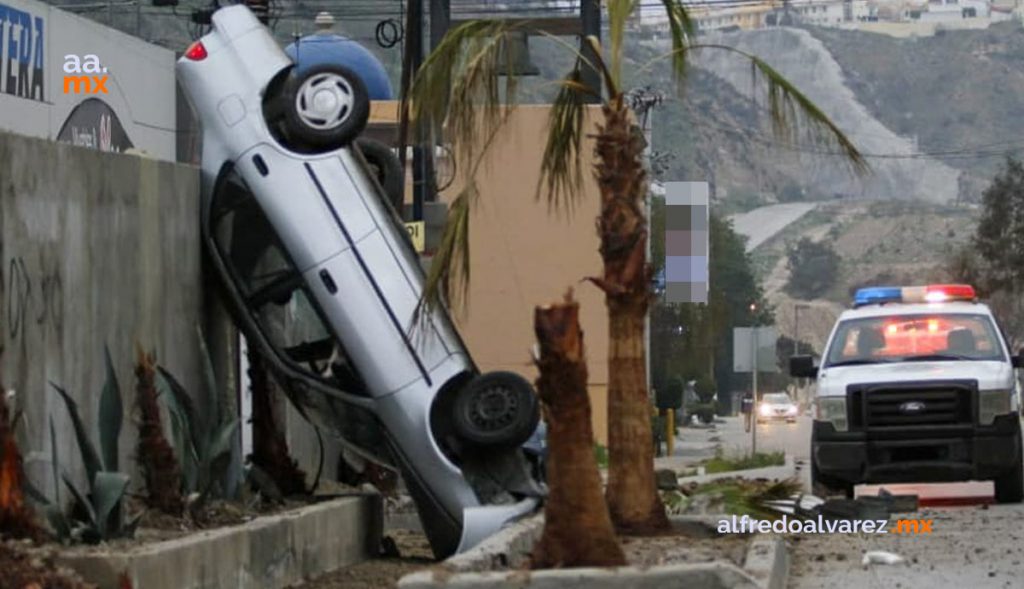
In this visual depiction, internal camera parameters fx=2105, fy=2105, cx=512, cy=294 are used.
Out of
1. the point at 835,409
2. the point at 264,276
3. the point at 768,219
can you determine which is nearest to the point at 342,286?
the point at 264,276

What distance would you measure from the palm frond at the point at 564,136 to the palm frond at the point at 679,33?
2.08 ft

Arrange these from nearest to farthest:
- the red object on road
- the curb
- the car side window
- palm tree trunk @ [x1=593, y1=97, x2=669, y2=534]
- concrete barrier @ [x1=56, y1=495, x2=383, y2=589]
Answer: concrete barrier @ [x1=56, y1=495, x2=383, y2=589]
the curb
palm tree trunk @ [x1=593, y1=97, x2=669, y2=534]
the car side window
the red object on road

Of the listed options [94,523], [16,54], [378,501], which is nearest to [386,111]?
[16,54]

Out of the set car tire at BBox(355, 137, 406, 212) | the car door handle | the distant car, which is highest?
car tire at BBox(355, 137, 406, 212)

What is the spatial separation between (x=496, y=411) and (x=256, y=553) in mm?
2336

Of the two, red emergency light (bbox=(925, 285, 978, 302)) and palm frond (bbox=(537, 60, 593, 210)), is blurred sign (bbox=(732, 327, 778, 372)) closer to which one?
red emergency light (bbox=(925, 285, 978, 302))

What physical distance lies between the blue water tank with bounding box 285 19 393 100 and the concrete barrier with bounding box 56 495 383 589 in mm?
18364

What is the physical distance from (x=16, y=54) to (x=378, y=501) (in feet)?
46.4

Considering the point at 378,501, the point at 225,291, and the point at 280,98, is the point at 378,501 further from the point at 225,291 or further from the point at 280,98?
the point at 280,98

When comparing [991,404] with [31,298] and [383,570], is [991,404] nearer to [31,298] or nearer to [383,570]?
[383,570]

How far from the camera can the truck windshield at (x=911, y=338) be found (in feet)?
65.3

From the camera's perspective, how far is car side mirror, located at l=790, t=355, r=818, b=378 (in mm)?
20016

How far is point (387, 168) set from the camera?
17.4 meters

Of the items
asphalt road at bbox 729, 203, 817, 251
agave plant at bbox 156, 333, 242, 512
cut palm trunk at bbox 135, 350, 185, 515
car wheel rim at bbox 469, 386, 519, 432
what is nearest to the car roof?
car wheel rim at bbox 469, 386, 519, 432
